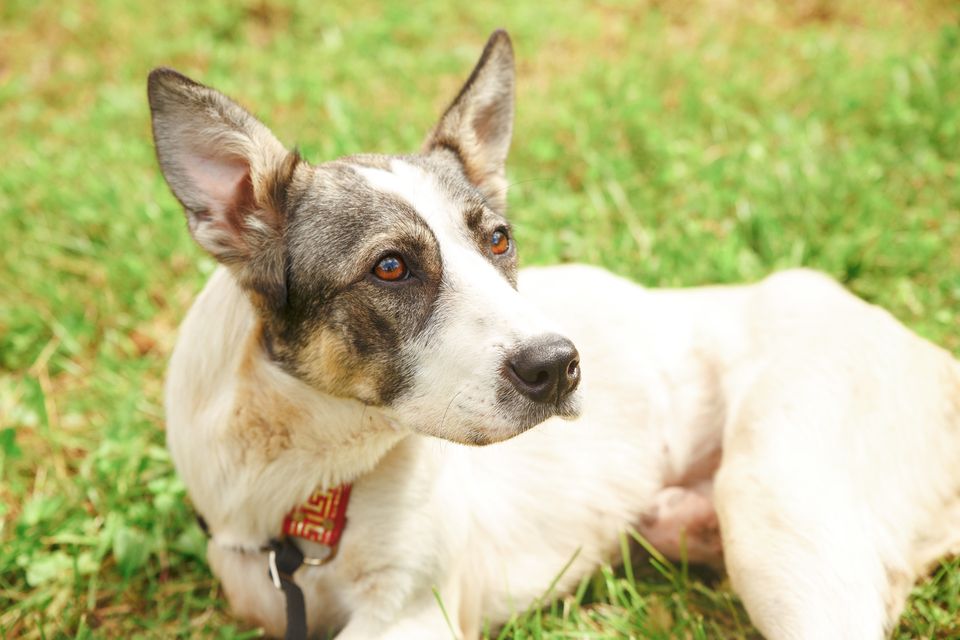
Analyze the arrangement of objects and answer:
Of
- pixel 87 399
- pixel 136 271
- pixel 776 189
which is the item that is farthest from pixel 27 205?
pixel 776 189

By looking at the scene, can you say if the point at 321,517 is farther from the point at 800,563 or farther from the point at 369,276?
the point at 800,563

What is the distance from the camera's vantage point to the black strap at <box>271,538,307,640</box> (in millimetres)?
2502

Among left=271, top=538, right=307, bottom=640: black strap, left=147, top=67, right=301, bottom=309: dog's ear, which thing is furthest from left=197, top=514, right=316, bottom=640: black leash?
left=147, top=67, right=301, bottom=309: dog's ear

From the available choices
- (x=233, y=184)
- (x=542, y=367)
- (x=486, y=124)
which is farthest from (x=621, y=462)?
(x=233, y=184)

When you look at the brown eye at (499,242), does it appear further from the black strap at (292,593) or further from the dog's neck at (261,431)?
the black strap at (292,593)

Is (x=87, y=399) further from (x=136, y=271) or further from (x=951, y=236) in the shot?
(x=951, y=236)

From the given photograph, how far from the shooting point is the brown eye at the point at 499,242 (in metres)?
2.57

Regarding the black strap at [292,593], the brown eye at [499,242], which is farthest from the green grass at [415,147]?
the brown eye at [499,242]

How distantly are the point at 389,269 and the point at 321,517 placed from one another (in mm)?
927

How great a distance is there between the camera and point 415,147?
5328mm

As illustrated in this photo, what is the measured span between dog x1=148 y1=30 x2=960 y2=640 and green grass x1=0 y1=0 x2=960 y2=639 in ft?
1.12

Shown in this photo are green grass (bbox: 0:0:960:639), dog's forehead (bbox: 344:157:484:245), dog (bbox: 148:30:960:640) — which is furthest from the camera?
green grass (bbox: 0:0:960:639)

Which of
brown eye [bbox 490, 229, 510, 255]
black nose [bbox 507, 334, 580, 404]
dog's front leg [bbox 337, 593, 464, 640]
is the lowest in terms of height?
dog's front leg [bbox 337, 593, 464, 640]

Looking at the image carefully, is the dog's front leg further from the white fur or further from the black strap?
the black strap
